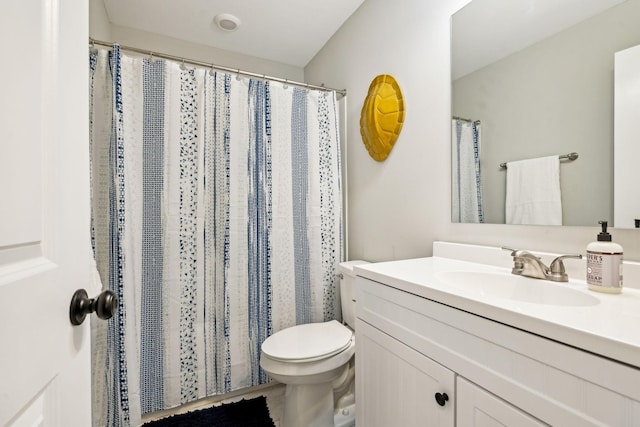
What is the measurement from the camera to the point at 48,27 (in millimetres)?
461

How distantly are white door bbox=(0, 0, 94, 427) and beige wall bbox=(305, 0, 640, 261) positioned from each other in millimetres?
1304

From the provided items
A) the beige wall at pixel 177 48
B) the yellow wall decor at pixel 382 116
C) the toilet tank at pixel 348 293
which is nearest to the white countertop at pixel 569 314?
the toilet tank at pixel 348 293

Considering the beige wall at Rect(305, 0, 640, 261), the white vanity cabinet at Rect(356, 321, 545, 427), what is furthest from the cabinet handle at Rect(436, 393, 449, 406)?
the beige wall at Rect(305, 0, 640, 261)

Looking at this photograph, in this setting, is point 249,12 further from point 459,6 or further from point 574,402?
point 574,402

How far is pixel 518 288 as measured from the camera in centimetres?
95

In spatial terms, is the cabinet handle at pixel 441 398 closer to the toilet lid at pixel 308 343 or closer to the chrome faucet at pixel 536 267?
the chrome faucet at pixel 536 267

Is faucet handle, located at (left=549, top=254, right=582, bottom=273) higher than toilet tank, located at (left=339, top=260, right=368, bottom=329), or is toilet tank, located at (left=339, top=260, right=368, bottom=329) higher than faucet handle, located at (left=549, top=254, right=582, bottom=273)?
faucet handle, located at (left=549, top=254, right=582, bottom=273)

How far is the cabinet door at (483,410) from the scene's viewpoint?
61cm

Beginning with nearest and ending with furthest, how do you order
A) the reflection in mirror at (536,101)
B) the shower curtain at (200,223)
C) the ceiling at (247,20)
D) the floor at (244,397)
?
the reflection in mirror at (536,101) < the shower curtain at (200,223) < the floor at (244,397) < the ceiling at (247,20)

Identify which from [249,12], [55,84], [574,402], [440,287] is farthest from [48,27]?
[249,12]

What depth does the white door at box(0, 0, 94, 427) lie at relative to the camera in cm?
36

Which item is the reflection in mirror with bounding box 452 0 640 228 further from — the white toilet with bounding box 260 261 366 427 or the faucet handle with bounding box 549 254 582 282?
the white toilet with bounding box 260 261 366 427

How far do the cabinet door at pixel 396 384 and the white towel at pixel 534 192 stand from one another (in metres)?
0.65

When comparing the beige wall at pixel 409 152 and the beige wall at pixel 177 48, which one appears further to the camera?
the beige wall at pixel 177 48
